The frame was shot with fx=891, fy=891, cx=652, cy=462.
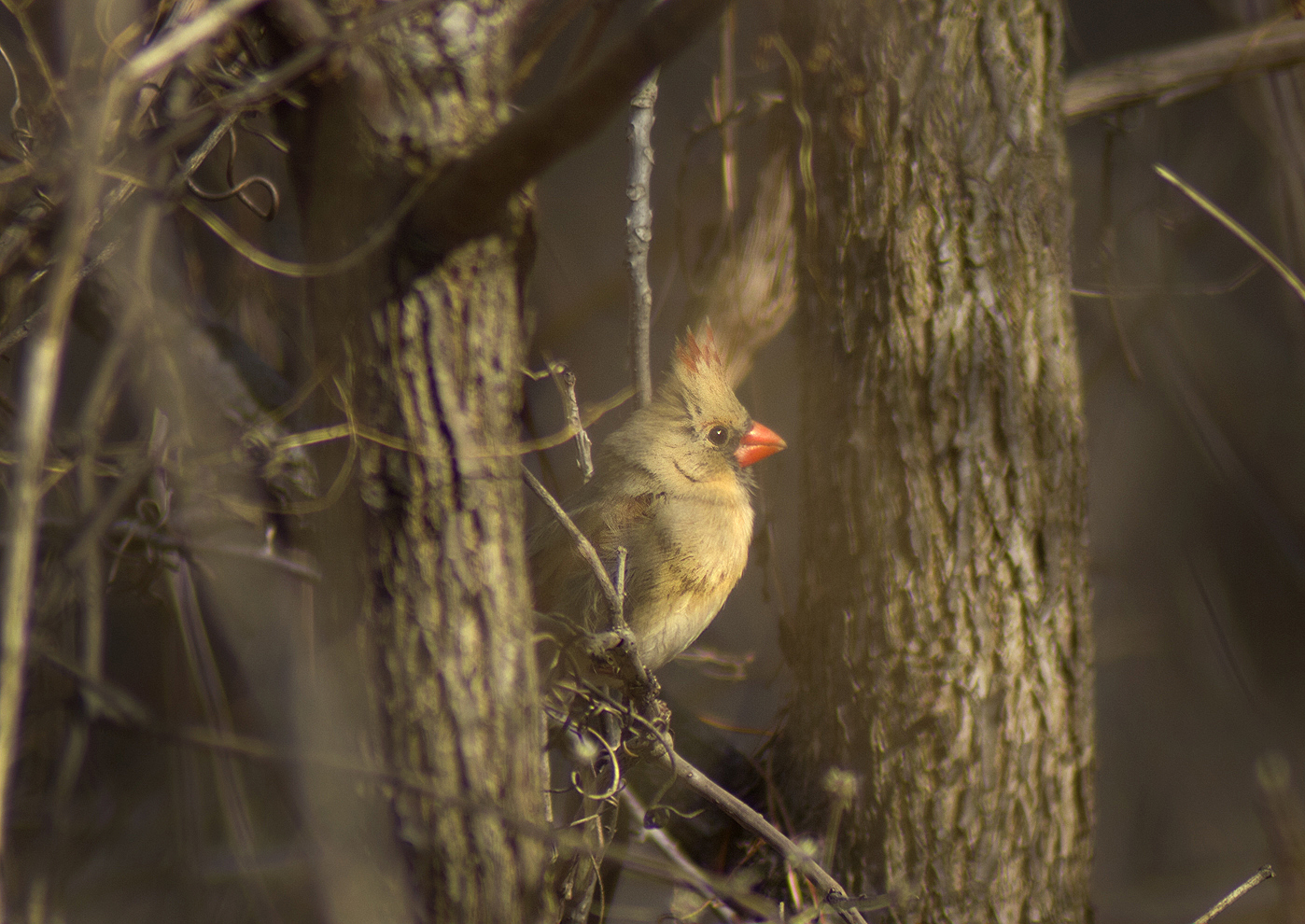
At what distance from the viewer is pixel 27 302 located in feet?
5.90

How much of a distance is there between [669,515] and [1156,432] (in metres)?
2.77

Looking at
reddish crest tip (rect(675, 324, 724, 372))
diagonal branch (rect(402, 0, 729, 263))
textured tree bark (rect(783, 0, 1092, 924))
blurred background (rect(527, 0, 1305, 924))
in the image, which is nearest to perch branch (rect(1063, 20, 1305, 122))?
textured tree bark (rect(783, 0, 1092, 924))

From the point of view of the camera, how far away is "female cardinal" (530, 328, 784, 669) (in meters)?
2.07

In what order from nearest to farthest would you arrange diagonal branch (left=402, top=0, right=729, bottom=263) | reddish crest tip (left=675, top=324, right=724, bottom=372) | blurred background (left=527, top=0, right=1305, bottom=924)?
diagonal branch (left=402, top=0, right=729, bottom=263) < reddish crest tip (left=675, top=324, right=724, bottom=372) < blurred background (left=527, top=0, right=1305, bottom=924)

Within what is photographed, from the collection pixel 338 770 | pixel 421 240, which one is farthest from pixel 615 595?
pixel 421 240

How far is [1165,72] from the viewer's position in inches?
89.0

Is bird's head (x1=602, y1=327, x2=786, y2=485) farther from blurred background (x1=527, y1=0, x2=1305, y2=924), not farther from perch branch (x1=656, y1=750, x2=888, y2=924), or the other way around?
perch branch (x1=656, y1=750, x2=888, y2=924)

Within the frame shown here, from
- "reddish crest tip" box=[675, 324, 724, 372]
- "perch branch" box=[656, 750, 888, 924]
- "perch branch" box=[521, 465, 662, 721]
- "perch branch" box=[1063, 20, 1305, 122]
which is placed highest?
"perch branch" box=[1063, 20, 1305, 122]

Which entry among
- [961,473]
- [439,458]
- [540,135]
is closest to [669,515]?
[961,473]

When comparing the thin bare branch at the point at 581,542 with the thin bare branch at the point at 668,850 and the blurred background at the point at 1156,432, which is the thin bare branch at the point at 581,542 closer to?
the thin bare branch at the point at 668,850

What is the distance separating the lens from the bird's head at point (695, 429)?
7.57ft

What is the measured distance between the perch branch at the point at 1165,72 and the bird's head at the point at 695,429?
3.57 ft

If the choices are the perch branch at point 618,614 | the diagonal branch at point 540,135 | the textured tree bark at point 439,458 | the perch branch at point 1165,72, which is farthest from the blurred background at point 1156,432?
the diagonal branch at point 540,135

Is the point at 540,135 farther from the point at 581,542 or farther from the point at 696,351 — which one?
the point at 696,351
